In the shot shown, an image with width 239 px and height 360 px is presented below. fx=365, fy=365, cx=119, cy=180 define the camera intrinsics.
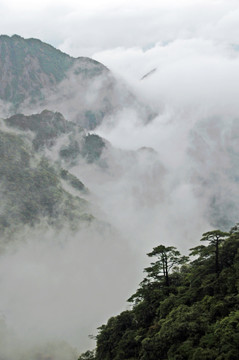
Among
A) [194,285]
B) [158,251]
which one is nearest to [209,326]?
[194,285]

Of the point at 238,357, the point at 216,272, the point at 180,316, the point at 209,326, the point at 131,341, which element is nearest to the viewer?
the point at 238,357

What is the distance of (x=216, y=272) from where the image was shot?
5356 cm

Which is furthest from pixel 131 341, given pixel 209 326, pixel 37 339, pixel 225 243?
pixel 37 339

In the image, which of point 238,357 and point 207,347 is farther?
point 207,347

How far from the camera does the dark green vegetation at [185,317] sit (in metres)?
36.2

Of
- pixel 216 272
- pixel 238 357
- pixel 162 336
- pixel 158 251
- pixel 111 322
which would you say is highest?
pixel 158 251

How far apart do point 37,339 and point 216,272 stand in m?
161

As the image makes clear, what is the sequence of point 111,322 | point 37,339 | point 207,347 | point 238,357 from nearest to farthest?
point 238,357
point 207,347
point 111,322
point 37,339

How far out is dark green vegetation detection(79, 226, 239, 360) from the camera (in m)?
36.2

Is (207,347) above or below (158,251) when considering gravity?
below

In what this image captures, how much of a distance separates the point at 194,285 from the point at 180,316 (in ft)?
39.3

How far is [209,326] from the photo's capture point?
3900 cm

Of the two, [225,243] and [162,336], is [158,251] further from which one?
[162,336]

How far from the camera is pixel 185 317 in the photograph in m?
41.6
